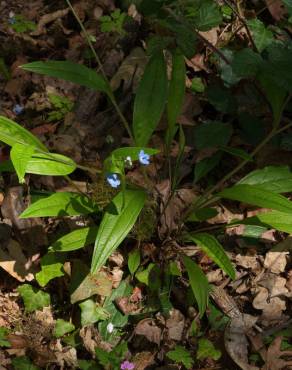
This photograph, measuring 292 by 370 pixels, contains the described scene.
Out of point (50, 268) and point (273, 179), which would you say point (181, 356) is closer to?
point (50, 268)

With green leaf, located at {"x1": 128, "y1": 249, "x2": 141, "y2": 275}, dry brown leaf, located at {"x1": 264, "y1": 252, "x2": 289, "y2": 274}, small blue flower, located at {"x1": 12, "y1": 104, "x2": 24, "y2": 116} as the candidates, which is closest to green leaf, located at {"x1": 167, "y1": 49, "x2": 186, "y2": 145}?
green leaf, located at {"x1": 128, "y1": 249, "x2": 141, "y2": 275}

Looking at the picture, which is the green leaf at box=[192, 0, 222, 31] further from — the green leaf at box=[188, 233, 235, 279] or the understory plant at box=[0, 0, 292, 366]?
the green leaf at box=[188, 233, 235, 279]

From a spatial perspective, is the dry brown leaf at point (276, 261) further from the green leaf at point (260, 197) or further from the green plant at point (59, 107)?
the green plant at point (59, 107)

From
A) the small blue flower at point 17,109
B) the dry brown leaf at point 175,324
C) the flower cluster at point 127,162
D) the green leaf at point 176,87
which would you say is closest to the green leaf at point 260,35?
the green leaf at point 176,87

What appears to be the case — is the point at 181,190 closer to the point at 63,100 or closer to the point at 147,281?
the point at 147,281

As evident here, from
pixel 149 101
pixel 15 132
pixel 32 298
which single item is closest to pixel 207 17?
pixel 149 101

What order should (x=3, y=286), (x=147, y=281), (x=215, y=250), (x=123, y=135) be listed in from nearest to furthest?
(x=215, y=250) → (x=147, y=281) → (x=3, y=286) → (x=123, y=135)

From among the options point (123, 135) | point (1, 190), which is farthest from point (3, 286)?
point (123, 135)
